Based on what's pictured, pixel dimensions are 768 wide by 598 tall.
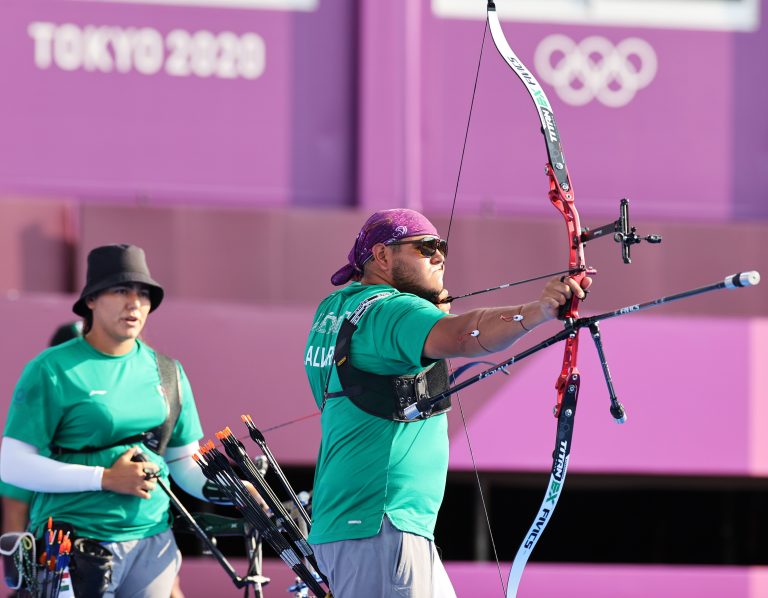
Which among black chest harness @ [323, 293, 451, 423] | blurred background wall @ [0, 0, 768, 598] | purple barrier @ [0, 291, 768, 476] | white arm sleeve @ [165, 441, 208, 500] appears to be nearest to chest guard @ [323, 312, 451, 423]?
black chest harness @ [323, 293, 451, 423]

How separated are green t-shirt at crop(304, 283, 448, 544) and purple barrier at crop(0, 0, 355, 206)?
4.20m

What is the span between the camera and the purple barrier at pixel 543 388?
6.42 meters

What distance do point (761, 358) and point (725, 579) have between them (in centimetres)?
118

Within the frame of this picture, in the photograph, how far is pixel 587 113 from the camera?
25.0 feet

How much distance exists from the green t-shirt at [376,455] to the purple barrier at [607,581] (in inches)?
128

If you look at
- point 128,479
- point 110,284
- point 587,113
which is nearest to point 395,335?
point 128,479

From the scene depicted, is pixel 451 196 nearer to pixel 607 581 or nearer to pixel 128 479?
pixel 607 581

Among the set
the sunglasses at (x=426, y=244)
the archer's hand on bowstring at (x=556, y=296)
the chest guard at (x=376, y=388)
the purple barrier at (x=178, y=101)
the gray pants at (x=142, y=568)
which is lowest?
the gray pants at (x=142, y=568)

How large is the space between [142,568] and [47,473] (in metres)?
0.43

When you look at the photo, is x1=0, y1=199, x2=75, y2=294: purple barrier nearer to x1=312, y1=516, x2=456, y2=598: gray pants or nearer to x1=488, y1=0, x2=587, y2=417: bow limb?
x1=488, y1=0, x2=587, y2=417: bow limb

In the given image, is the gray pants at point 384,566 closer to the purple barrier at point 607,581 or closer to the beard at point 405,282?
the beard at point 405,282

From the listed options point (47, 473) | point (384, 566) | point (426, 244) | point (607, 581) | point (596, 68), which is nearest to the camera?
point (384, 566)

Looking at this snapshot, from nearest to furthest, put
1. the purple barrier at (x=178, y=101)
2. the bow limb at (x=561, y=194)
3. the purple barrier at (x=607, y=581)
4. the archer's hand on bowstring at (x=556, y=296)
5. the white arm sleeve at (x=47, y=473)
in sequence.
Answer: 1. the archer's hand on bowstring at (x=556, y=296)
2. the bow limb at (x=561, y=194)
3. the white arm sleeve at (x=47, y=473)
4. the purple barrier at (x=607, y=581)
5. the purple barrier at (x=178, y=101)

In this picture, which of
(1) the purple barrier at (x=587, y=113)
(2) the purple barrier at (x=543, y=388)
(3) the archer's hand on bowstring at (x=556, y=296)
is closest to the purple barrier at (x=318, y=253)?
(2) the purple barrier at (x=543, y=388)
